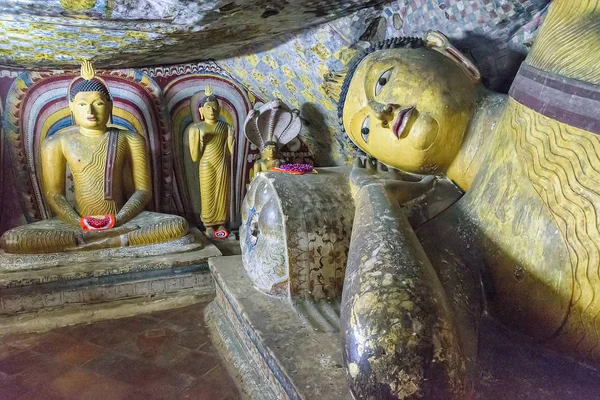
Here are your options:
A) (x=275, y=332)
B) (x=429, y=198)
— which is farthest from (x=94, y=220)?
(x=429, y=198)

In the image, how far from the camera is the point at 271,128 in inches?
154

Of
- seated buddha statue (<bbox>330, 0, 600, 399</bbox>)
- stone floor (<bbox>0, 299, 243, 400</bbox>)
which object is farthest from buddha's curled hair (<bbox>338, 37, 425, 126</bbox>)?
stone floor (<bbox>0, 299, 243, 400</bbox>)

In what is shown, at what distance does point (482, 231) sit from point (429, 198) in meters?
0.41

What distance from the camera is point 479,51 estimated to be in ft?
7.50

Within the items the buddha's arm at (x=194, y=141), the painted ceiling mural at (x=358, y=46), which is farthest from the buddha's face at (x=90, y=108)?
the painted ceiling mural at (x=358, y=46)

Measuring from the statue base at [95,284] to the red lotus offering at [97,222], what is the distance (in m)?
0.22

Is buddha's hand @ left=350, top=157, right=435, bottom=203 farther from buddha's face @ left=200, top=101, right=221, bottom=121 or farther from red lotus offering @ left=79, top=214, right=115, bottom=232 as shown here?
buddha's face @ left=200, top=101, right=221, bottom=121

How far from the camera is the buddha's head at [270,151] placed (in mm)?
3861

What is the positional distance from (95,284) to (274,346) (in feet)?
5.48

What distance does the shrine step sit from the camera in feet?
5.00

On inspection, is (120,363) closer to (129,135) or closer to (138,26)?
(138,26)

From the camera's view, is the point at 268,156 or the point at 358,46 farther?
the point at 268,156

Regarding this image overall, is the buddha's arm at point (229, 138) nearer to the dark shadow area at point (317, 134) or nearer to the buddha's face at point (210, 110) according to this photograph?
the buddha's face at point (210, 110)

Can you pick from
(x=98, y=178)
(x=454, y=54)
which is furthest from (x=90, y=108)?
(x=454, y=54)
